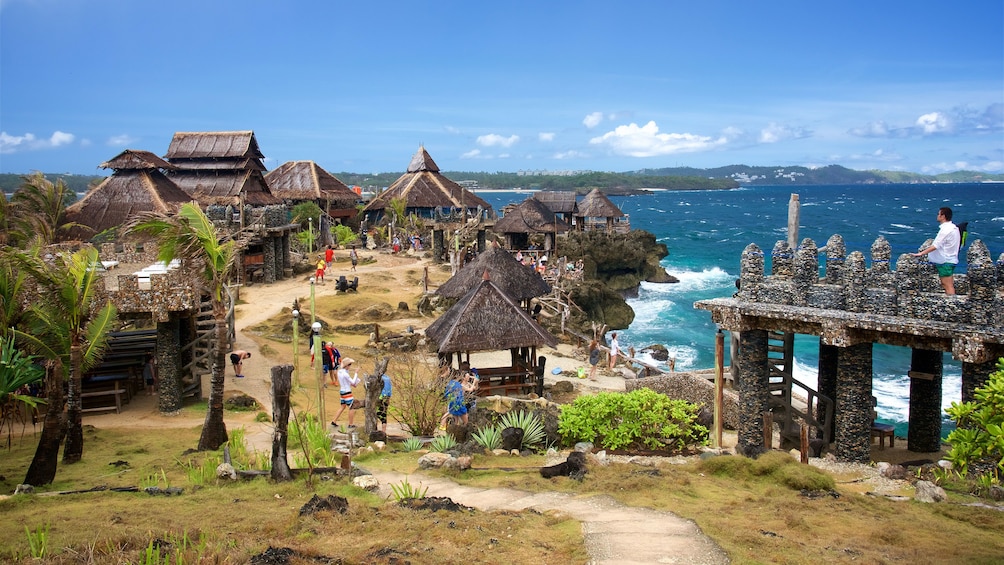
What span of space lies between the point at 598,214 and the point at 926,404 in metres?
39.6

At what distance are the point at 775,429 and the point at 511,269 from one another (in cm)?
1122

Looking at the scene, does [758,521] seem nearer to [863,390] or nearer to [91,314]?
[863,390]

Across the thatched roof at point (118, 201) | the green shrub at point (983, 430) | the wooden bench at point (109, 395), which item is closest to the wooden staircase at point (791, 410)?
the green shrub at point (983, 430)

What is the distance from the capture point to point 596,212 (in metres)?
54.8

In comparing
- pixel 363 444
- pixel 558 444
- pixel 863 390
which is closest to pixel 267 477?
pixel 363 444

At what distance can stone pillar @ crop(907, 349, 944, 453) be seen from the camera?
15.5m

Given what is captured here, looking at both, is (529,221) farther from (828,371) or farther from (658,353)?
(828,371)

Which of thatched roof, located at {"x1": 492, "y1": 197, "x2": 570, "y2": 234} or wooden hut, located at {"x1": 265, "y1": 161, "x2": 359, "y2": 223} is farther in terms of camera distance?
wooden hut, located at {"x1": 265, "y1": 161, "x2": 359, "y2": 223}

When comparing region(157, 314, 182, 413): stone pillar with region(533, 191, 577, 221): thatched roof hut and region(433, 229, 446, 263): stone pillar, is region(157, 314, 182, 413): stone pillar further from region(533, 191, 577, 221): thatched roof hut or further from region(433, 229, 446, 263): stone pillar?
region(533, 191, 577, 221): thatched roof hut

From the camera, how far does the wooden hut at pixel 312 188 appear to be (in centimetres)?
5450

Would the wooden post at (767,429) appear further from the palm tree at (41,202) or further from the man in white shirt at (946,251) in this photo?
the palm tree at (41,202)

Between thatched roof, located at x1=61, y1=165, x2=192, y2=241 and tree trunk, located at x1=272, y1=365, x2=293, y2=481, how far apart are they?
2503cm

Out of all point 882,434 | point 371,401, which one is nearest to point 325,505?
point 371,401

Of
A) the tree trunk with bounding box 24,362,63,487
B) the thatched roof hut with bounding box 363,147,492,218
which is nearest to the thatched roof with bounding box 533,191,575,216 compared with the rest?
the thatched roof hut with bounding box 363,147,492,218
